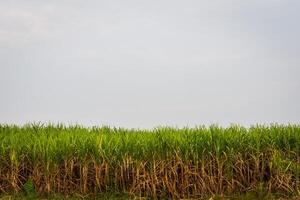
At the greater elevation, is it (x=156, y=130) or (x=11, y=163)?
(x=156, y=130)

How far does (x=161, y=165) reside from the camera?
32.8ft

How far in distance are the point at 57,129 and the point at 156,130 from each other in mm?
3432

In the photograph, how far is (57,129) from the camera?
14523 mm

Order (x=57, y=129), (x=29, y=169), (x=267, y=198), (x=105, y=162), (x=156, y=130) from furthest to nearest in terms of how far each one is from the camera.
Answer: (x=57, y=129)
(x=156, y=130)
(x=29, y=169)
(x=105, y=162)
(x=267, y=198)

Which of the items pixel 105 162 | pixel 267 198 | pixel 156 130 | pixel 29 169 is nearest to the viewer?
pixel 267 198

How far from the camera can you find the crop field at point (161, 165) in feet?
32.3

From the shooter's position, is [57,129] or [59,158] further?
[57,129]

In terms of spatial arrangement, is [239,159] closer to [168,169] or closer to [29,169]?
[168,169]

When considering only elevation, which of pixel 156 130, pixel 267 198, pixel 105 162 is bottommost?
pixel 267 198

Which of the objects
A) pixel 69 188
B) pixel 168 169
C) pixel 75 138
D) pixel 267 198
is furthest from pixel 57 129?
pixel 267 198

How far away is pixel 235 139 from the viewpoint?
1060 cm

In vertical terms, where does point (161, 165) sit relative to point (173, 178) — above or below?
above

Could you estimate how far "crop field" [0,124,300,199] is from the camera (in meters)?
9.85

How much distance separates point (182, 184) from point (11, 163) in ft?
11.7
